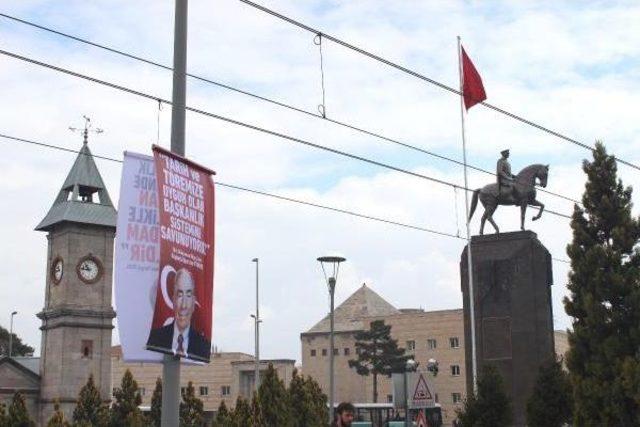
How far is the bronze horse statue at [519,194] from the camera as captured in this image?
2909cm

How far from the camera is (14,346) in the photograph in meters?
100

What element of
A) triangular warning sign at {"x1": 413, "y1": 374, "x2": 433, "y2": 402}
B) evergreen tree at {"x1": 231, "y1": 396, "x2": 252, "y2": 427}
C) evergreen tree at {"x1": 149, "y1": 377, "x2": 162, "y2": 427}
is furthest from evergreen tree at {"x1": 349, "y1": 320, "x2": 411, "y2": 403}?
triangular warning sign at {"x1": 413, "y1": 374, "x2": 433, "y2": 402}

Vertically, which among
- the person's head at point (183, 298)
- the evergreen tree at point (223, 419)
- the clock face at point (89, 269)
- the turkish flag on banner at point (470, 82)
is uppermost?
the turkish flag on banner at point (470, 82)

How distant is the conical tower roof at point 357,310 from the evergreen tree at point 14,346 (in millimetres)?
31622

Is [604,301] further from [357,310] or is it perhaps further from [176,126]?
[357,310]

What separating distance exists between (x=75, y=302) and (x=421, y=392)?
44472 millimetres

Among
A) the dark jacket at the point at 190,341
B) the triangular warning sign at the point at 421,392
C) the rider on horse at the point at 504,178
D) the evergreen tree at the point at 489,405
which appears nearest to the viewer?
the dark jacket at the point at 190,341

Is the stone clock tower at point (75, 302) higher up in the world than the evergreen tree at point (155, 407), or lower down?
higher up

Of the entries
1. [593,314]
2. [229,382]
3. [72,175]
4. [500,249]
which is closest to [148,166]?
[593,314]

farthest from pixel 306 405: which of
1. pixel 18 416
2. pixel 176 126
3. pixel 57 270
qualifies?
pixel 176 126

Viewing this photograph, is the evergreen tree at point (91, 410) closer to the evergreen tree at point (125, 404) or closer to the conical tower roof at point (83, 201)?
the evergreen tree at point (125, 404)

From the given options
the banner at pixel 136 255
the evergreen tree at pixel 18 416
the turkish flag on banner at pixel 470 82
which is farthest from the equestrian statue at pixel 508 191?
the evergreen tree at pixel 18 416

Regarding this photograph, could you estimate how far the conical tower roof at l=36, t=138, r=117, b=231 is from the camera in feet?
194

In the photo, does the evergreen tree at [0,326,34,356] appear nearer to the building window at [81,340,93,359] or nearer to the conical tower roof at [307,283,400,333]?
the conical tower roof at [307,283,400,333]
